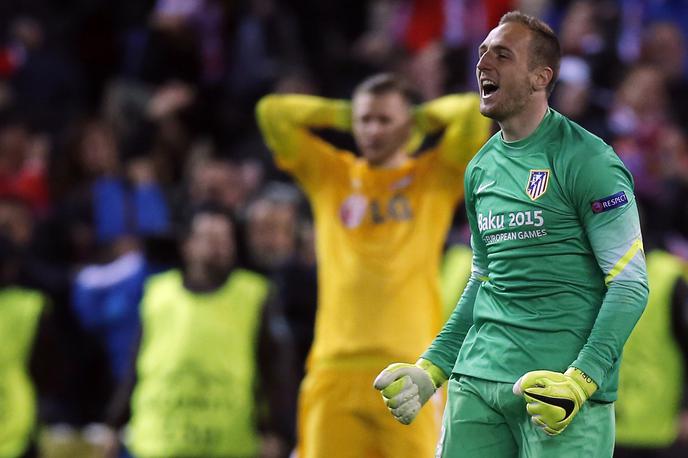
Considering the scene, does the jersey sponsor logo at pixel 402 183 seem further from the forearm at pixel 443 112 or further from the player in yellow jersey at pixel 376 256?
the forearm at pixel 443 112

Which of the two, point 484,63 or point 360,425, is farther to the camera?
point 360,425

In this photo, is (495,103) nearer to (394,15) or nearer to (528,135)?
(528,135)

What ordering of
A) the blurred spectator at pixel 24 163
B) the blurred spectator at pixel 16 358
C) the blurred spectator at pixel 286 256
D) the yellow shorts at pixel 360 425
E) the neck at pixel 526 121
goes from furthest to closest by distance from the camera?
the blurred spectator at pixel 24 163 → the blurred spectator at pixel 286 256 → the blurred spectator at pixel 16 358 → the yellow shorts at pixel 360 425 → the neck at pixel 526 121

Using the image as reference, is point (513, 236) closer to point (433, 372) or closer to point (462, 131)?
point (433, 372)

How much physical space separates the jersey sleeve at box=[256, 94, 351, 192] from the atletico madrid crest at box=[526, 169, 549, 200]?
288 centimetres

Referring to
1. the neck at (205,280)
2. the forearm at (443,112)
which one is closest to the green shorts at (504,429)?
the forearm at (443,112)

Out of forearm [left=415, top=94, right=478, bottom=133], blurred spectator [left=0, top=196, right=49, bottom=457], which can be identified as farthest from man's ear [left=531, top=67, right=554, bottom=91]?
blurred spectator [left=0, top=196, right=49, bottom=457]

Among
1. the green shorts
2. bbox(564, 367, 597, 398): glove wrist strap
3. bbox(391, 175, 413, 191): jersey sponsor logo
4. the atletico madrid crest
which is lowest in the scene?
the green shorts

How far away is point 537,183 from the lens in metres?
4.69

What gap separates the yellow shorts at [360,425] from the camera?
675 cm

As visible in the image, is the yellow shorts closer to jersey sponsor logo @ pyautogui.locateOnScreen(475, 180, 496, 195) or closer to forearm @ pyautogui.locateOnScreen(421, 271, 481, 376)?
forearm @ pyautogui.locateOnScreen(421, 271, 481, 376)

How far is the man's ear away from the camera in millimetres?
4762

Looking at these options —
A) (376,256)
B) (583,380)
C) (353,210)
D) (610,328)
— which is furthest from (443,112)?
(583,380)

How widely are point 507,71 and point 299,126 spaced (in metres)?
3.13
